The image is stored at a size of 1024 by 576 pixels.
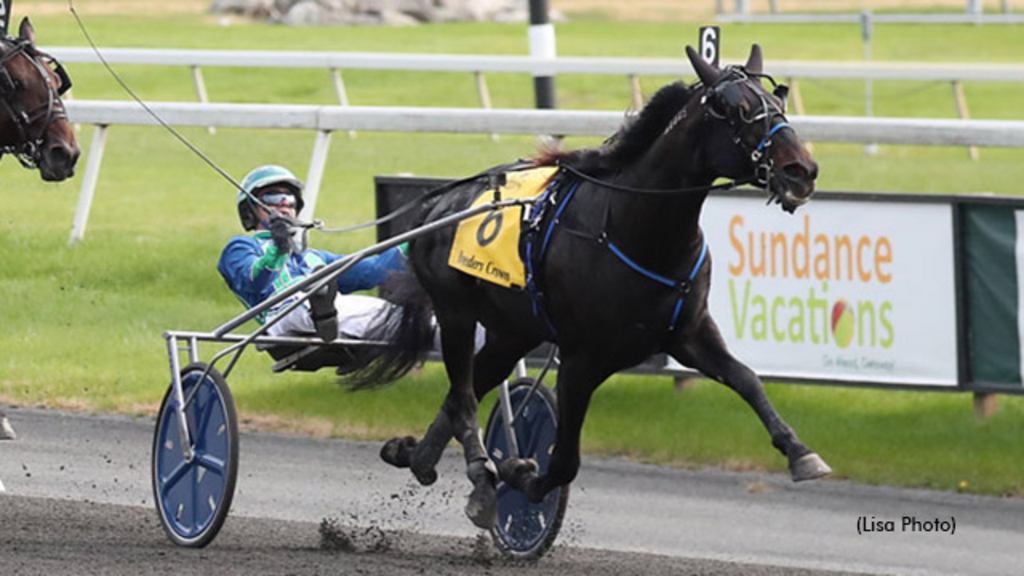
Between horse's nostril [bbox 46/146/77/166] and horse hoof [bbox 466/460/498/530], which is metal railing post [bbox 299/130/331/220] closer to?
horse's nostril [bbox 46/146/77/166]

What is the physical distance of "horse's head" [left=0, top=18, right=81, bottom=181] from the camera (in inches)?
304

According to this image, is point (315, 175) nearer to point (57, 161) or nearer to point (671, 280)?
point (57, 161)

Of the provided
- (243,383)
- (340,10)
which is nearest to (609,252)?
(243,383)

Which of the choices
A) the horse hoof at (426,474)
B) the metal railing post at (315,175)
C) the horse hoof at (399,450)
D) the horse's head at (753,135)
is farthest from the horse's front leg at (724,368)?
the metal railing post at (315,175)

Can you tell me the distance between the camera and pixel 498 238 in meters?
6.93

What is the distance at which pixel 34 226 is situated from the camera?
533 inches

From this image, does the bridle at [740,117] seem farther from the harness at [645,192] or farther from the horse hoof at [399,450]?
the horse hoof at [399,450]

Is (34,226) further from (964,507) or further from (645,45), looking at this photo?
(645,45)

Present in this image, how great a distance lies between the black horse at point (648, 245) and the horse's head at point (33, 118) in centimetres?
182

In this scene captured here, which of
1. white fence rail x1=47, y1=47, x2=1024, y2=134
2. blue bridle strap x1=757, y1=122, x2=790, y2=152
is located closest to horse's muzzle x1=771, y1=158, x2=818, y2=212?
blue bridle strap x1=757, y1=122, x2=790, y2=152

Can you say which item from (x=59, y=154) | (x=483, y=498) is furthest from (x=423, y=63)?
(x=483, y=498)

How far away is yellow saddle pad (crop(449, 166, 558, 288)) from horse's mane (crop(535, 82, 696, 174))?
0.20 meters

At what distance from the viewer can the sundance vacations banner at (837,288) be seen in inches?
368

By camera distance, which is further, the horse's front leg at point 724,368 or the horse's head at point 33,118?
the horse's head at point 33,118
